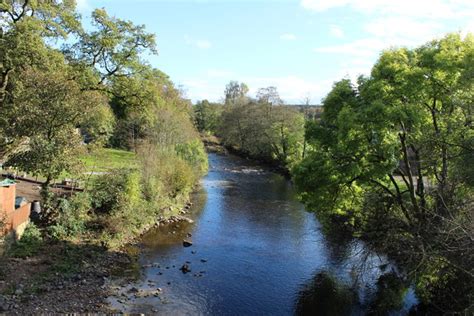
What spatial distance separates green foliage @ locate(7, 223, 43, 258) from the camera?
62.5 feet

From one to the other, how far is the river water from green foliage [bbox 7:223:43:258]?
16.0 feet

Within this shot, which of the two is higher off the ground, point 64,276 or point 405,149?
point 405,149

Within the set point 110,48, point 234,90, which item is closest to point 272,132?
point 110,48

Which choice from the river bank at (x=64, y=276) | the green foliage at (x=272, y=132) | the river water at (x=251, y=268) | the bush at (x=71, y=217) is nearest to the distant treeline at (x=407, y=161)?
the river water at (x=251, y=268)

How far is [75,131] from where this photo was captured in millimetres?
22516

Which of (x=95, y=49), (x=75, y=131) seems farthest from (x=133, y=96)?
(x=75, y=131)

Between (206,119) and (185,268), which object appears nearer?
(185,268)

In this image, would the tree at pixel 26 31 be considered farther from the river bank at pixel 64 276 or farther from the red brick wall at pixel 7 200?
the river bank at pixel 64 276

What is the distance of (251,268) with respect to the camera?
22.4m

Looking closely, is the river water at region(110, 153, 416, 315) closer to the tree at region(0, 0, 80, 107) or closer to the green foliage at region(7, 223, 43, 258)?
the green foliage at region(7, 223, 43, 258)

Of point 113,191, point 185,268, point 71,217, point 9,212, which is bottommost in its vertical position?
point 185,268

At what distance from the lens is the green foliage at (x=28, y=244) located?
19.0 metres

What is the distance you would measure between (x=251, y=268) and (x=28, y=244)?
1132cm

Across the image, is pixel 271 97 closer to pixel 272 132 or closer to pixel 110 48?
pixel 272 132
